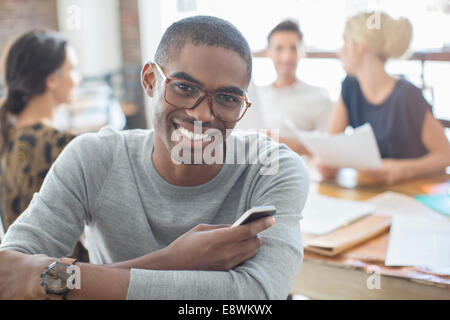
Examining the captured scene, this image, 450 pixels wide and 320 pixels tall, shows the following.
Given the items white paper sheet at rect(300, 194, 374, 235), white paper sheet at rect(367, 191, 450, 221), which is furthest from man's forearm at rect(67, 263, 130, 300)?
white paper sheet at rect(367, 191, 450, 221)

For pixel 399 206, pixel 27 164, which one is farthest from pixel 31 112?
pixel 399 206

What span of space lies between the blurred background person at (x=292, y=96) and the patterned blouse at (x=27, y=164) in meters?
1.51

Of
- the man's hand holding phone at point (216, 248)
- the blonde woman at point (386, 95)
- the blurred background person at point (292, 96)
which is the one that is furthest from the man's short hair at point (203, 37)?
the blurred background person at point (292, 96)

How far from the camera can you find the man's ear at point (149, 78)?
125cm

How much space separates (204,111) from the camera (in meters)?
1.11

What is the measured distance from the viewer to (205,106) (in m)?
1.11

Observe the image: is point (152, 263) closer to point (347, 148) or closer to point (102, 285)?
point (102, 285)

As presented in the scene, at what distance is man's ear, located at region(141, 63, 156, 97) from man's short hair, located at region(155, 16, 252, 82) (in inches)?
2.5

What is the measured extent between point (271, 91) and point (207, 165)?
1960 mm

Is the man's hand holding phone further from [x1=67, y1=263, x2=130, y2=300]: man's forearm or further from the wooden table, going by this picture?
the wooden table

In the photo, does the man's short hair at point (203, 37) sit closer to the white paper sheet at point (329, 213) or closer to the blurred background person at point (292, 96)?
the white paper sheet at point (329, 213)

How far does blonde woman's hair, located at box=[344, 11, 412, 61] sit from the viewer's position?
232 centimetres

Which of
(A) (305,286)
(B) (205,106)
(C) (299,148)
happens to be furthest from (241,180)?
(C) (299,148)
